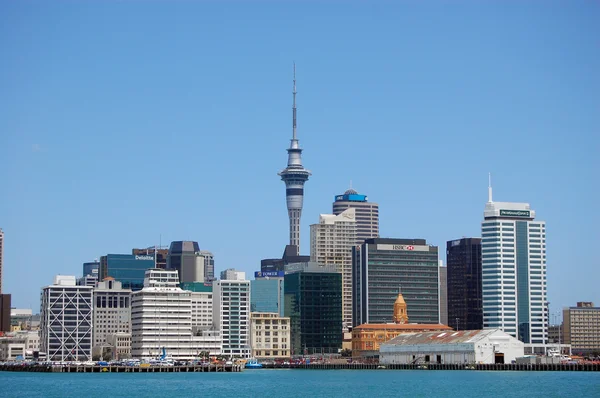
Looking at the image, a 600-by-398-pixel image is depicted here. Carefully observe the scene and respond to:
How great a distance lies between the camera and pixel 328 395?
156 m

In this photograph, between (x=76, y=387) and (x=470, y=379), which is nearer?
(x=76, y=387)

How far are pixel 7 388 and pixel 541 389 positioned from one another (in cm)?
7606

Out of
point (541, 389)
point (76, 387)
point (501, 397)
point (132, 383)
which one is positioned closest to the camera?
point (501, 397)

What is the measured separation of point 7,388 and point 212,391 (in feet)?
102

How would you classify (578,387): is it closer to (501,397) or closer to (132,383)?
(501,397)

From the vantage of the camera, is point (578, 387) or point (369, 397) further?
point (578, 387)

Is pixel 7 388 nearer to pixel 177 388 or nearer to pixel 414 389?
pixel 177 388

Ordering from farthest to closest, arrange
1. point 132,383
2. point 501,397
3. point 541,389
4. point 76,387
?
point 132,383 → point 76,387 → point 541,389 → point 501,397

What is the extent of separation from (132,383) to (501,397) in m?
66.4

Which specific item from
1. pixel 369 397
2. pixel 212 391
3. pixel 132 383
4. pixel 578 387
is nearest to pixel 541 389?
pixel 578 387

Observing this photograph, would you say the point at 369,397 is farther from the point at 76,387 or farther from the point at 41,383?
the point at 41,383

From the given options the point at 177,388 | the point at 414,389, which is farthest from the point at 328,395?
the point at 177,388

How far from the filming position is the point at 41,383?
193 metres

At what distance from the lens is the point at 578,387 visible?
170000 mm
